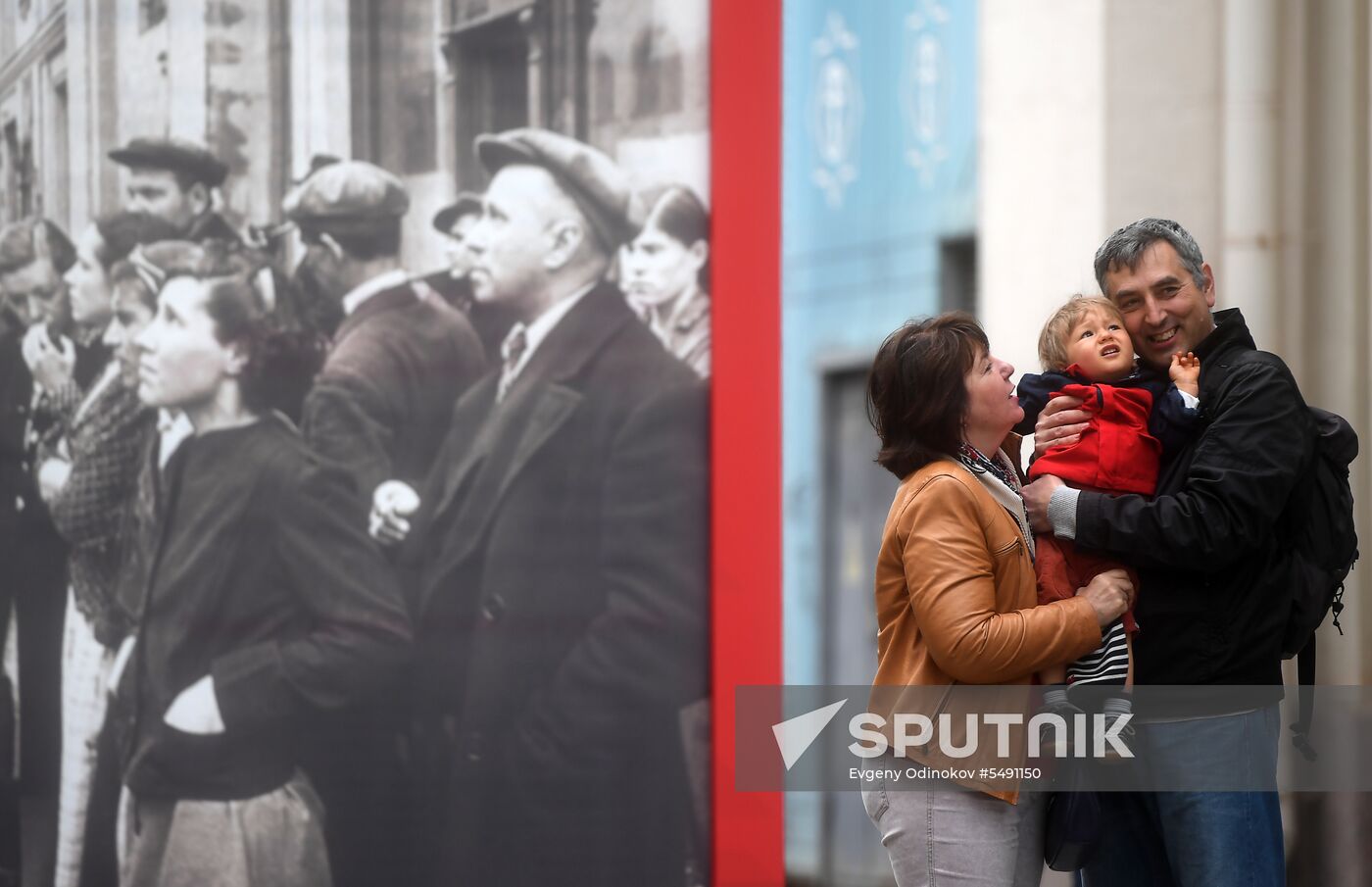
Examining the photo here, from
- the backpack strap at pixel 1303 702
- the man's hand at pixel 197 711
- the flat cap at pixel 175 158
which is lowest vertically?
the man's hand at pixel 197 711

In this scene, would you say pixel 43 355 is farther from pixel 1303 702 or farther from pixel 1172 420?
pixel 1303 702

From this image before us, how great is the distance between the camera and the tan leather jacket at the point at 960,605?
243 cm

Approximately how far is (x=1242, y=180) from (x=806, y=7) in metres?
1.65

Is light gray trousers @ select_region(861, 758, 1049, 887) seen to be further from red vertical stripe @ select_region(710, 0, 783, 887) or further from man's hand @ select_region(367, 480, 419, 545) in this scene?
man's hand @ select_region(367, 480, 419, 545)

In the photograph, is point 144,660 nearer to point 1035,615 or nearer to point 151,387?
point 151,387

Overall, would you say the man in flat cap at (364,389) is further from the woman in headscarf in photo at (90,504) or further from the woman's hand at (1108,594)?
the woman's hand at (1108,594)

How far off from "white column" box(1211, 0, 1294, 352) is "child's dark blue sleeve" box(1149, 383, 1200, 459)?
2.14 meters

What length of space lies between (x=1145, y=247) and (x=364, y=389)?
8.44 ft

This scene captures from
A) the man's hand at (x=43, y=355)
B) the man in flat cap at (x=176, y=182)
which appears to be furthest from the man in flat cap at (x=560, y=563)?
the man's hand at (x=43, y=355)

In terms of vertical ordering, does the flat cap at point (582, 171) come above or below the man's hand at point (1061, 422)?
above

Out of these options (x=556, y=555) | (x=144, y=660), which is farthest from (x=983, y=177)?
(x=144, y=660)

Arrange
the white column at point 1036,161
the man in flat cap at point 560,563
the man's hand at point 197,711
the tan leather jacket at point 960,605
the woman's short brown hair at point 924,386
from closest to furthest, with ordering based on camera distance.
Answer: the tan leather jacket at point 960,605 < the woman's short brown hair at point 924,386 < the man's hand at point 197,711 < the man in flat cap at point 560,563 < the white column at point 1036,161

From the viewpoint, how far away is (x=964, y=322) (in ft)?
8.48

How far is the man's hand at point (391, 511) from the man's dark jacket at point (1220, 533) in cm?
248
